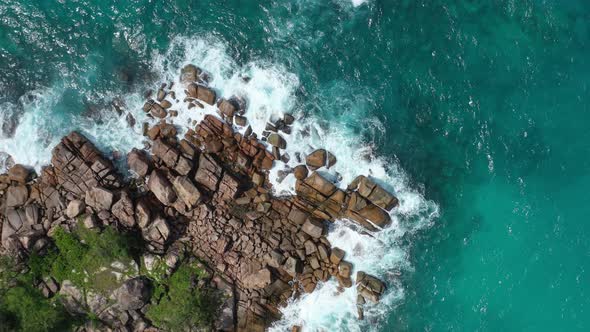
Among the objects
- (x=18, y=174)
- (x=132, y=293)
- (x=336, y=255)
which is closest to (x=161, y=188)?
(x=132, y=293)

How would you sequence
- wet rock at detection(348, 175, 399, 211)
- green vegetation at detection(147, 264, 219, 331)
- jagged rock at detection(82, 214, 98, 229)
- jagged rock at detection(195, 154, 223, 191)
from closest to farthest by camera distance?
jagged rock at detection(82, 214, 98, 229)
green vegetation at detection(147, 264, 219, 331)
jagged rock at detection(195, 154, 223, 191)
wet rock at detection(348, 175, 399, 211)

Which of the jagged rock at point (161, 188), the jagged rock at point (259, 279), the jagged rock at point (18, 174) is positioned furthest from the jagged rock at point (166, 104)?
the jagged rock at point (259, 279)

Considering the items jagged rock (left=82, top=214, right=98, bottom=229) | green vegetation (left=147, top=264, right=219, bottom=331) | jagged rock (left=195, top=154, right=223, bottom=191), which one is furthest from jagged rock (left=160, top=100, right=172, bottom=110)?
green vegetation (left=147, top=264, right=219, bottom=331)

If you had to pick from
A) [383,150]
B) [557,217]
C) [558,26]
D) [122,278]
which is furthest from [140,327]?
[558,26]

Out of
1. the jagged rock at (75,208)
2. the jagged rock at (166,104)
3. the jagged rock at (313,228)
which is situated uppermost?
the jagged rock at (166,104)

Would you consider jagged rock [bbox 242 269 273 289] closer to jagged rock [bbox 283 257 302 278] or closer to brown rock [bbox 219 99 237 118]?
jagged rock [bbox 283 257 302 278]

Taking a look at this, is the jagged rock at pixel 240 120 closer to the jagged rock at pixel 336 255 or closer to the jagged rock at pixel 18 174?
the jagged rock at pixel 336 255
